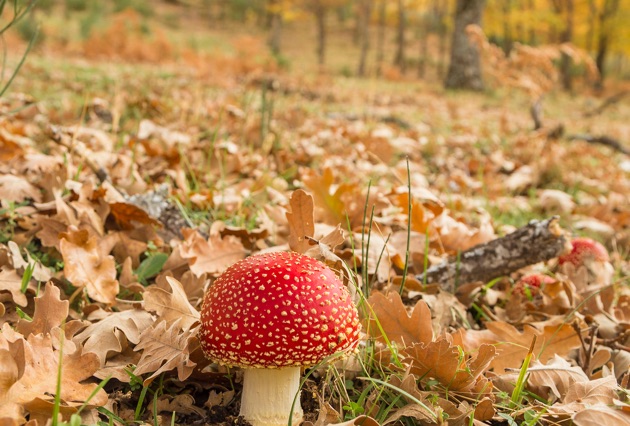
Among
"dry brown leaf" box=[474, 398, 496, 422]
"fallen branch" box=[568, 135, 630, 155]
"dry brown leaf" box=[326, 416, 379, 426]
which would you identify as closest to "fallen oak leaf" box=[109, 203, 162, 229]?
"dry brown leaf" box=[326, 416, 379, 426]

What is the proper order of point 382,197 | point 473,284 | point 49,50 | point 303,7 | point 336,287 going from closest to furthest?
point 336,287 < point 473,284 < point 382,197 < point 49,50 < point 303,7

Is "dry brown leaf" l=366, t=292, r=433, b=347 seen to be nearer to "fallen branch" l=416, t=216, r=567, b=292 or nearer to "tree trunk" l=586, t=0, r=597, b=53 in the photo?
"fallen branch" l=416, t=216, r=567, b=292

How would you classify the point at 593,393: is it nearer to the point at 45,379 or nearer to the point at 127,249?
the point at 45,379

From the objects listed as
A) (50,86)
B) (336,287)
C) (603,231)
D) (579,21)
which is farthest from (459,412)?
(579,21)

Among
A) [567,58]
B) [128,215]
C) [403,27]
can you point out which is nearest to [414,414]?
[128,215]

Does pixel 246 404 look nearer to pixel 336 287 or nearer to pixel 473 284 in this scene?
pixel 336 287

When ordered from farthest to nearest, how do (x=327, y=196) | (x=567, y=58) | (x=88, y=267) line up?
(x=567, y=58) → (x=327, y=196) → (x=88, y=267)
